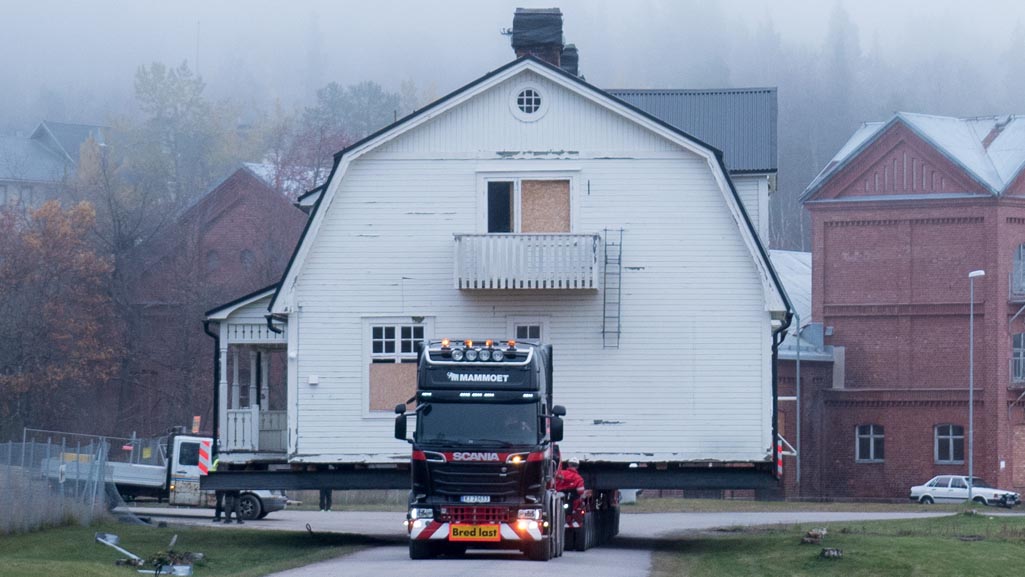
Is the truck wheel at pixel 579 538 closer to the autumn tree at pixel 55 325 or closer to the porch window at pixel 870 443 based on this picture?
the porch window at pixel 870 443

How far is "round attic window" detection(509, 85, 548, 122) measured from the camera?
31156mm

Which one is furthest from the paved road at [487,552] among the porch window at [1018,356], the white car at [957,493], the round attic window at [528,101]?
the porch window at [1018,356]

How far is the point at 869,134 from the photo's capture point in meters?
64.9

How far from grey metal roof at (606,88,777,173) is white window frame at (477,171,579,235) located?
444 centimetres

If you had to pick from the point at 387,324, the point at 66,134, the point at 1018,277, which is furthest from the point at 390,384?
the point at 66,134

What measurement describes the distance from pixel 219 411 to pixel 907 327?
3881 centimetres

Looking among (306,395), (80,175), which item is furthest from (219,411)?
(80,175)

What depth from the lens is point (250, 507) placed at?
41219mm

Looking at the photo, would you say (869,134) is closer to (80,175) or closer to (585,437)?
(585,437)

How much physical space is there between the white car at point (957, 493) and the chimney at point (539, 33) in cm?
3115

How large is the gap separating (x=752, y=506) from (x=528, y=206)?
1076 inches

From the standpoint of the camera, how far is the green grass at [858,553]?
23938mm

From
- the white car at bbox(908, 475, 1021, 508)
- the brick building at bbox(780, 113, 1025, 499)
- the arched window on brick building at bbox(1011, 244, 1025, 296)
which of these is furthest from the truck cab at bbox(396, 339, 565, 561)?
the arched window on brick building at bbox(1011, 244, 1025, 296)

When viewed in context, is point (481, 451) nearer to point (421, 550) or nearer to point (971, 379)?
point (421, 550)
